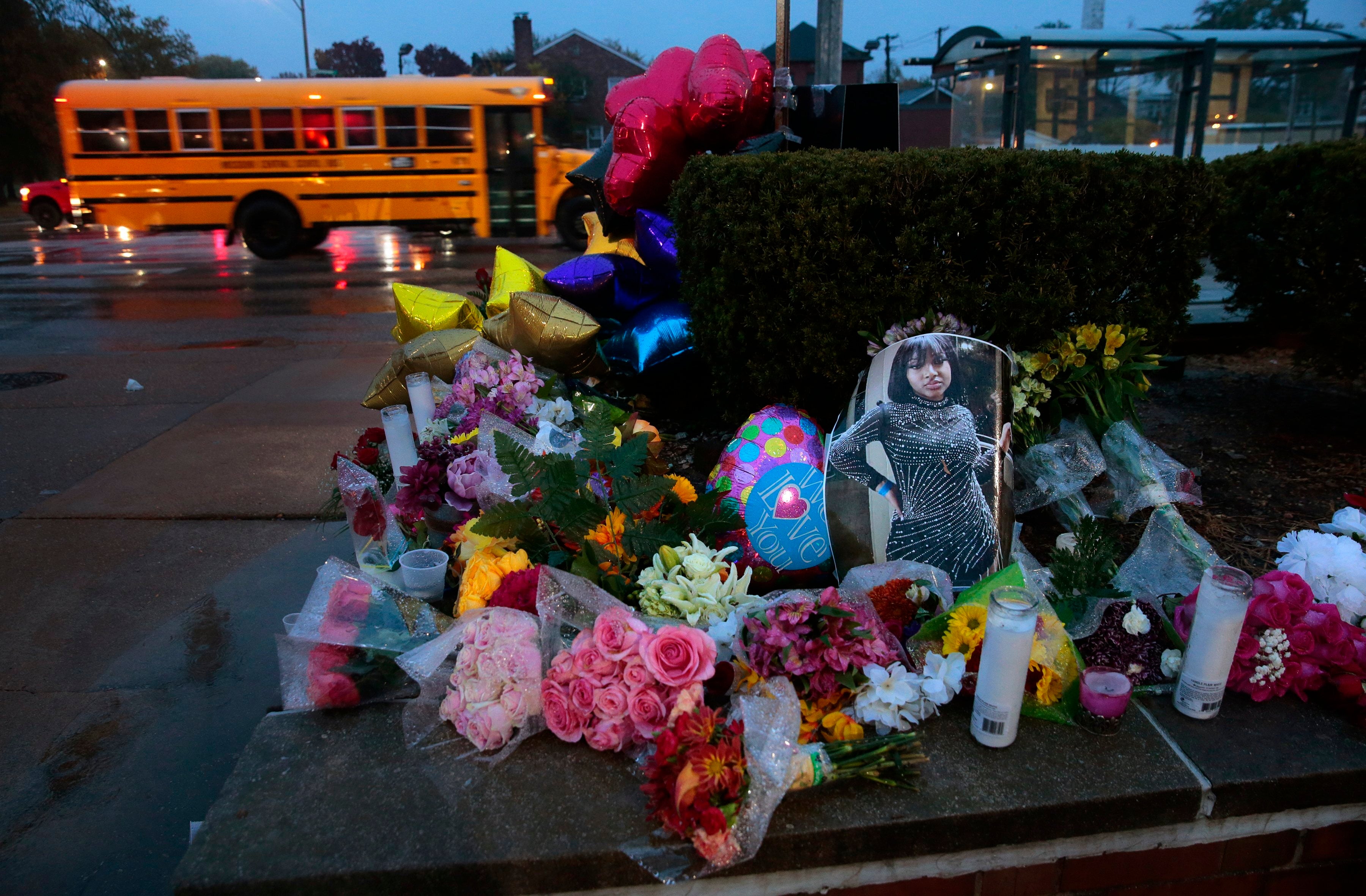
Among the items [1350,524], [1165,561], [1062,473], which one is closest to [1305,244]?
[1062,473]

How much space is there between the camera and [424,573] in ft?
8.02

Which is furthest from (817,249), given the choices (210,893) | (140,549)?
(140,549)

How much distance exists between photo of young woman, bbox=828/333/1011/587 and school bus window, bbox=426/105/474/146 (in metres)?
14.5

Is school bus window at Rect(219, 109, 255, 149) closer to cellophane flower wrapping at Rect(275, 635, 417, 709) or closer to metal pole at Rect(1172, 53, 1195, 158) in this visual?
metal pole at Rect(1172, 53, 1195, 158)

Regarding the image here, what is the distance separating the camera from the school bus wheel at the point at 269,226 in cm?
1542

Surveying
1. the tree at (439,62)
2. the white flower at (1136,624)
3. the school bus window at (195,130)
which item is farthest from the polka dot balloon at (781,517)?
the tree at (439,62)

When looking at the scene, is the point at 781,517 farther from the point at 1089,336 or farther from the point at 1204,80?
the point at 1204,80

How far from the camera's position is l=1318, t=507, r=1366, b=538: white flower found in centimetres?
226

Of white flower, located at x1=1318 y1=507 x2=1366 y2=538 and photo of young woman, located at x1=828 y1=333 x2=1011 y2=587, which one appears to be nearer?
white flower, located at x1=1318 y1=507 x2=1366 y2=538

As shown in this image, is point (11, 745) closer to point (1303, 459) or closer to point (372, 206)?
point (1303, 459)

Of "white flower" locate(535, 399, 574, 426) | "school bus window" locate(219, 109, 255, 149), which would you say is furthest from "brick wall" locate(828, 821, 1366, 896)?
"school bus window" locate(219, 109, 255, 149)

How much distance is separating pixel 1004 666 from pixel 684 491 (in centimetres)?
114

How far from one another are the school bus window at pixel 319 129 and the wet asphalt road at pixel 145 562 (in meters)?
7.01

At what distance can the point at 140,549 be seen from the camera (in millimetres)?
3699
